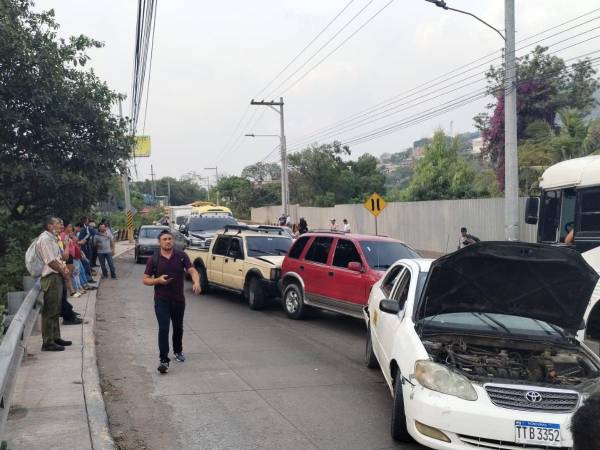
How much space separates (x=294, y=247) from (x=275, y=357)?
3858 mm

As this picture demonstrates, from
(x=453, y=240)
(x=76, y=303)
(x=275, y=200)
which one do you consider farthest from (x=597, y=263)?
(x=275, y=200)

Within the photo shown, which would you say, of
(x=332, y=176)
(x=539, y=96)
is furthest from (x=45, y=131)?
(x=332, y=176)

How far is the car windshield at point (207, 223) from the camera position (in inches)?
966

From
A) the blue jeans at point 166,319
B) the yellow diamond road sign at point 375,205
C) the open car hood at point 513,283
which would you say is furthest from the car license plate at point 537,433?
the yellow diamond road sign at point 375,205

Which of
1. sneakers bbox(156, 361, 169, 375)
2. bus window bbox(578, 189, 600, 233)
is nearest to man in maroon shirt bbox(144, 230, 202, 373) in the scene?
sneakers bbox(156, 361, 169, 375)

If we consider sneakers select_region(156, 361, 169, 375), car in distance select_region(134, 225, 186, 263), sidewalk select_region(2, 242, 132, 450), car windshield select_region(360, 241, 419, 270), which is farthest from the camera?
car in distance select_region(134, 225, 186, 263)

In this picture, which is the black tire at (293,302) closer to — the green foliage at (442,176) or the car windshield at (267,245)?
the car windshield at (267,245)

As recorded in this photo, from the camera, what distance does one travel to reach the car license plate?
4715 millimetres

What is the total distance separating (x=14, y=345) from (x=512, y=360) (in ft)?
14.5

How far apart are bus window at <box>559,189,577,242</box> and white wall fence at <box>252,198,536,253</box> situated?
9432mm

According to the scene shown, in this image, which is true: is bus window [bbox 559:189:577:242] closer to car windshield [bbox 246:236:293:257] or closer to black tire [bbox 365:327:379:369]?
black tire [bbox 365:327:379:369]

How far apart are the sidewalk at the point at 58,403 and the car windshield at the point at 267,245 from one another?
539 cm

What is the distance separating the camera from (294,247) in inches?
495

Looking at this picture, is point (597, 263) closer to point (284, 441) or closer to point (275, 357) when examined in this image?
point (275, 357)
